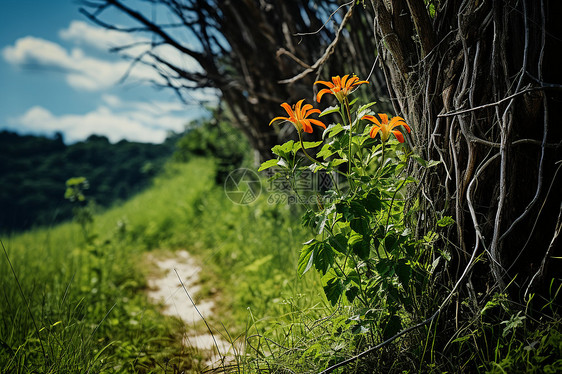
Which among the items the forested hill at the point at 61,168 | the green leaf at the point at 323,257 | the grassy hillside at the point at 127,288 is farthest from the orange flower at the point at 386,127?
the forested hill at the point at 61,168

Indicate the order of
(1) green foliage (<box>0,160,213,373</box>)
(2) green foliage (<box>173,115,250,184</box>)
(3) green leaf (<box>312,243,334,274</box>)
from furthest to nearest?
(2) green foliage (<box>173,115,250,184</box>)
(1) green foliage (<box>0,160,213,373</box>)
(3) green leaf (<box>312,243,334,274</box>)

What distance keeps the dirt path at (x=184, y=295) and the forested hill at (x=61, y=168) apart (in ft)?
38.0

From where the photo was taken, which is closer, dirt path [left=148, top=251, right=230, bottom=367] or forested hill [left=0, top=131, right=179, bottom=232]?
dirt path [left=148, top=251, right=230, bottom=367]

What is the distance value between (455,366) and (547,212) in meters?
0.59

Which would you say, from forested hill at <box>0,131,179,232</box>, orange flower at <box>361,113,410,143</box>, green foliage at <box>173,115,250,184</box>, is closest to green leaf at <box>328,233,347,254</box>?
orange flower at <box>361,113,410,143</box>

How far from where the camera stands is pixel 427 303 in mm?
1295

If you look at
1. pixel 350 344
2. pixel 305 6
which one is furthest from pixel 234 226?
pixel 350 344

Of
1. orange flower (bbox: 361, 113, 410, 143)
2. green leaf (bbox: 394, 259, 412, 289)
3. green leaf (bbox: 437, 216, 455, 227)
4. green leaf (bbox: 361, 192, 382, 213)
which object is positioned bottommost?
green leaf (bbox: 394, 259, 412, 289)

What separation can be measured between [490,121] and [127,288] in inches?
119

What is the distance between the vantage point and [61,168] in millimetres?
16531

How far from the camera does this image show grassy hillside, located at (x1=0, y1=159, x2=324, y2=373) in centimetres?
168

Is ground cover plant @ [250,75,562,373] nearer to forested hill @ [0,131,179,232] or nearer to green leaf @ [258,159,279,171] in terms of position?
green leaf @ [258,159,279,171]

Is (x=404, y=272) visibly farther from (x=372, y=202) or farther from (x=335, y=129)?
(x=335, y=129)

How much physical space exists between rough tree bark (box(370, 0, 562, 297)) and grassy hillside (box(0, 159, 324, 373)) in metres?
0.89
